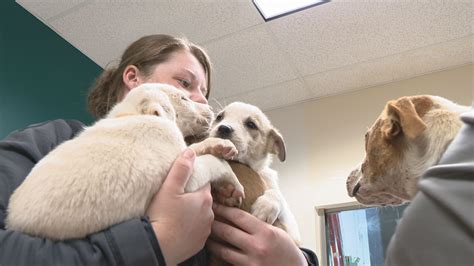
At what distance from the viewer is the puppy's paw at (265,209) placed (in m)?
1.52

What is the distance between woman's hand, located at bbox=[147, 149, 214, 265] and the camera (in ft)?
3.52

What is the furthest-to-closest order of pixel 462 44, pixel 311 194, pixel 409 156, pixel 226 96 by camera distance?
pixel 226 96
pixel 311 194
pixel 462 44
pixel 409 156

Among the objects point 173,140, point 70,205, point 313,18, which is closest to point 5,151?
point 70,205

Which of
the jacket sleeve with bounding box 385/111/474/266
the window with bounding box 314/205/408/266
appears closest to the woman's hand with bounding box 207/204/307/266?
the jacket sleeve with bounding box 385/111/474/266

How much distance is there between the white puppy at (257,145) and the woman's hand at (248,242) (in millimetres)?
153

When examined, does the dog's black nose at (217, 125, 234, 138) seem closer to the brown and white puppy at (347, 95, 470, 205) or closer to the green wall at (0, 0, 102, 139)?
the brown and white puppy at (347, 95, 470, 205)

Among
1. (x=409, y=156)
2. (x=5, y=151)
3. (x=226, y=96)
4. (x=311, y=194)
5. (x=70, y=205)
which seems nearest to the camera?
(x=70, y=205)

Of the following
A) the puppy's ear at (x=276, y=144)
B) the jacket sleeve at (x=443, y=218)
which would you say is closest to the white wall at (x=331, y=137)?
the puppy's ear at (x=276, y=144)

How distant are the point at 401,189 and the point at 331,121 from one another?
102 inches

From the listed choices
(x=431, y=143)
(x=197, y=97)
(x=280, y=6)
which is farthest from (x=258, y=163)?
(x=280, y=6)

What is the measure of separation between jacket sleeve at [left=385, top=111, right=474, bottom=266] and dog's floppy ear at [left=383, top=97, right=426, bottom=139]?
2.42 feet

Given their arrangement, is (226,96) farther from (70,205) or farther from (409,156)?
(70,205)

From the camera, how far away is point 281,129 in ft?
14.4

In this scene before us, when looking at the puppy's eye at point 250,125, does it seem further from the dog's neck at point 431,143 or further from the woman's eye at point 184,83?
the dog's neck at point 431,143
